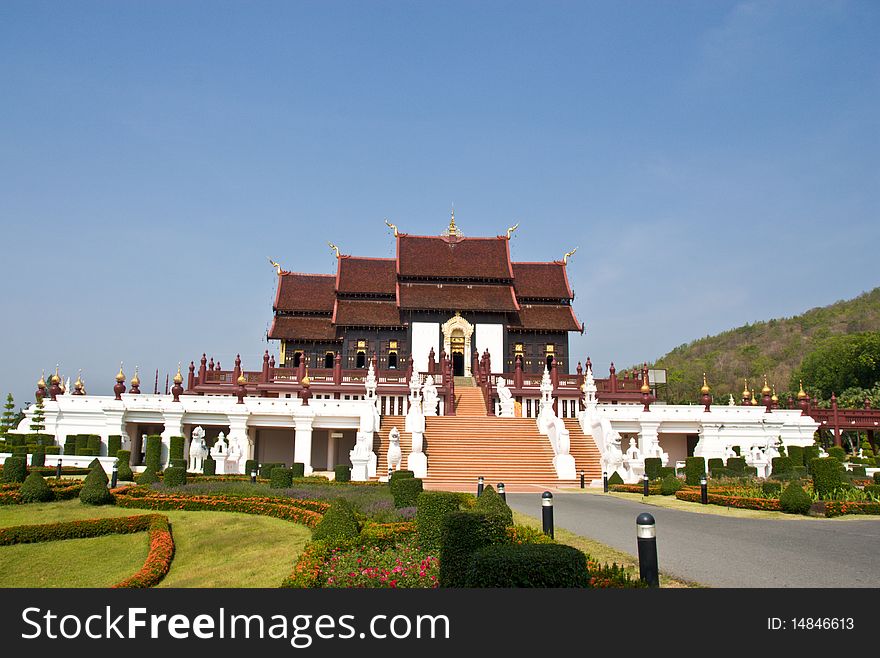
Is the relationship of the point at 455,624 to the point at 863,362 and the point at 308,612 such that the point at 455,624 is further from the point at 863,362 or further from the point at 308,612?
the point at 863,362

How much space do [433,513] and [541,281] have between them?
1536 inches

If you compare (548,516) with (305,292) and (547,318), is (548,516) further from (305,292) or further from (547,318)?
(305,292)

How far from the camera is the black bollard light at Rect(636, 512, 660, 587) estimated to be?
21.6 feet

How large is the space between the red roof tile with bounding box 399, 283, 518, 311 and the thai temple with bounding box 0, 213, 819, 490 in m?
0.12

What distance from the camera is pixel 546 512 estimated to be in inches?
413

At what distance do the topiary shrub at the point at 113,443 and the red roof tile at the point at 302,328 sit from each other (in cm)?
Result: 1555

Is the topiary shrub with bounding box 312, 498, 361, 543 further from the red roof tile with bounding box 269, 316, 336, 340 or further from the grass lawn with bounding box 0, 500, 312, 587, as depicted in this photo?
the red roof tile with bounding box 269, 316, 336, 340

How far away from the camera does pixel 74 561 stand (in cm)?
1166

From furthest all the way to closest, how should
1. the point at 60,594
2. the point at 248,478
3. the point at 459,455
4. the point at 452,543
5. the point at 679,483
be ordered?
the point at 459,455, the point at 248,478, the point at 679,483, the point at 452,543, the point at 60,594

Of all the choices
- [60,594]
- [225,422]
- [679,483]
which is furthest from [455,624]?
[225,422]

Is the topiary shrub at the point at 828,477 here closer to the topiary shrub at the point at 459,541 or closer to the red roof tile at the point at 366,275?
the topiary shrub at the point at 459,541

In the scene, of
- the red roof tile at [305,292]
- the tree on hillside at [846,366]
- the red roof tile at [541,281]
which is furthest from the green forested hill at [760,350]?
the red roof tile at [305,292]

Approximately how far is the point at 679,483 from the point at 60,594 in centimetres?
1666

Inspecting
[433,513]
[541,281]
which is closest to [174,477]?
[433,513]
